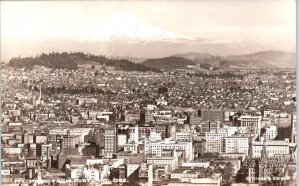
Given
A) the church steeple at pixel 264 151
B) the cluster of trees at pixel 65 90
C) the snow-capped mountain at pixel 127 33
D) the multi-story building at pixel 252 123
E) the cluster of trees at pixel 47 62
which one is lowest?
the church steeple at pixel 264 151

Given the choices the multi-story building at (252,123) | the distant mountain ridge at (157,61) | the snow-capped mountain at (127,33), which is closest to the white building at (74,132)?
the distant mountain ridge at (157,61)

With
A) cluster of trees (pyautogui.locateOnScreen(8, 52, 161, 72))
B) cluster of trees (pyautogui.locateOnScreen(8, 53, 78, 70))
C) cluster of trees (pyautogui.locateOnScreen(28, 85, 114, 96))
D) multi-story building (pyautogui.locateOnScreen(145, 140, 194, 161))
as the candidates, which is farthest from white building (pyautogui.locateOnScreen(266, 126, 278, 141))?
cluster of trees (pyautogui.locateOnScreen(8, 53, 78, 70))

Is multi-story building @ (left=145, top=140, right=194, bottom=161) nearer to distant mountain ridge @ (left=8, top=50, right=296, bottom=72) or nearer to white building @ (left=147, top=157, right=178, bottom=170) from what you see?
white building @ (left=147, top=157, right=178, bottom=170)

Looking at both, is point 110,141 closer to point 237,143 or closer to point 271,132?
point 237,143

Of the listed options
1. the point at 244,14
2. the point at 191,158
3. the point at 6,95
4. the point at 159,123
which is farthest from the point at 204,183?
the point at 6,95

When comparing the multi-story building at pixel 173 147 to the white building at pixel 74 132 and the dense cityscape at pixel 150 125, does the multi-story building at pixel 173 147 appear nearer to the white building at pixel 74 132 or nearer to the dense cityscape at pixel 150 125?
the dense cityscape at pixel 150 125

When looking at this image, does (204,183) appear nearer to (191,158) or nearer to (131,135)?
(191,158)

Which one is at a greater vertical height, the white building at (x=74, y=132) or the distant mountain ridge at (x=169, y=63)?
the distant mountain ridge at (x=169, y=63)
